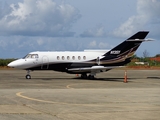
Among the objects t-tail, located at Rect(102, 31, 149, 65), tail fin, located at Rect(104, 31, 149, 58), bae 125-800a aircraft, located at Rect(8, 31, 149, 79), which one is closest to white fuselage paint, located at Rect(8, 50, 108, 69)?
bae 125-800a aircraft, located at Rect(8, 31, 149, 79)

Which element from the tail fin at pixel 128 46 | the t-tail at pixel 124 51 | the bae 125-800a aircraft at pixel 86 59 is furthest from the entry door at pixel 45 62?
the tail fin at pixel 128 46

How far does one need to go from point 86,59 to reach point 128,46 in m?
4.16

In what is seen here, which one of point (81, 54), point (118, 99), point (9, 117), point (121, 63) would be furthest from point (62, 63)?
point (9, 117)

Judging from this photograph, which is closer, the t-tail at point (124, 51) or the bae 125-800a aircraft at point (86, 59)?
the bae 125-800a aircraft at point (86, 59)

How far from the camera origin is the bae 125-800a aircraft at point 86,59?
37.4m

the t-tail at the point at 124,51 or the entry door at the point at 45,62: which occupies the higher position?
the t-tail at the point at 124,51

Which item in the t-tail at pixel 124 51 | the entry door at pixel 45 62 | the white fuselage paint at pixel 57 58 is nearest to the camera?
the white fuselage paint at pixel 57 58

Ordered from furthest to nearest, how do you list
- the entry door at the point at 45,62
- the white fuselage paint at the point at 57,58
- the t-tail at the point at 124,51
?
the t-tail at the point at 124,51
the entry door at the point at 45,62
the white fuselage paint at the point at 57,58

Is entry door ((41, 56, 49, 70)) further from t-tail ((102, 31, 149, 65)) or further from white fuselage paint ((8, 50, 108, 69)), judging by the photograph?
t-tail ((102, 31, 149, 65))

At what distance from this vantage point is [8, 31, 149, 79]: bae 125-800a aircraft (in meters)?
37.4

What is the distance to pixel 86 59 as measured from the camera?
1510 inches

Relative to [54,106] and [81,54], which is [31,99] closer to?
[54,106]

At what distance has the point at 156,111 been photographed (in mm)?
14195

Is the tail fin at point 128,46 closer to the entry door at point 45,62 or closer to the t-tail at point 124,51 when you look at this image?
the t-tail at point 124,51
